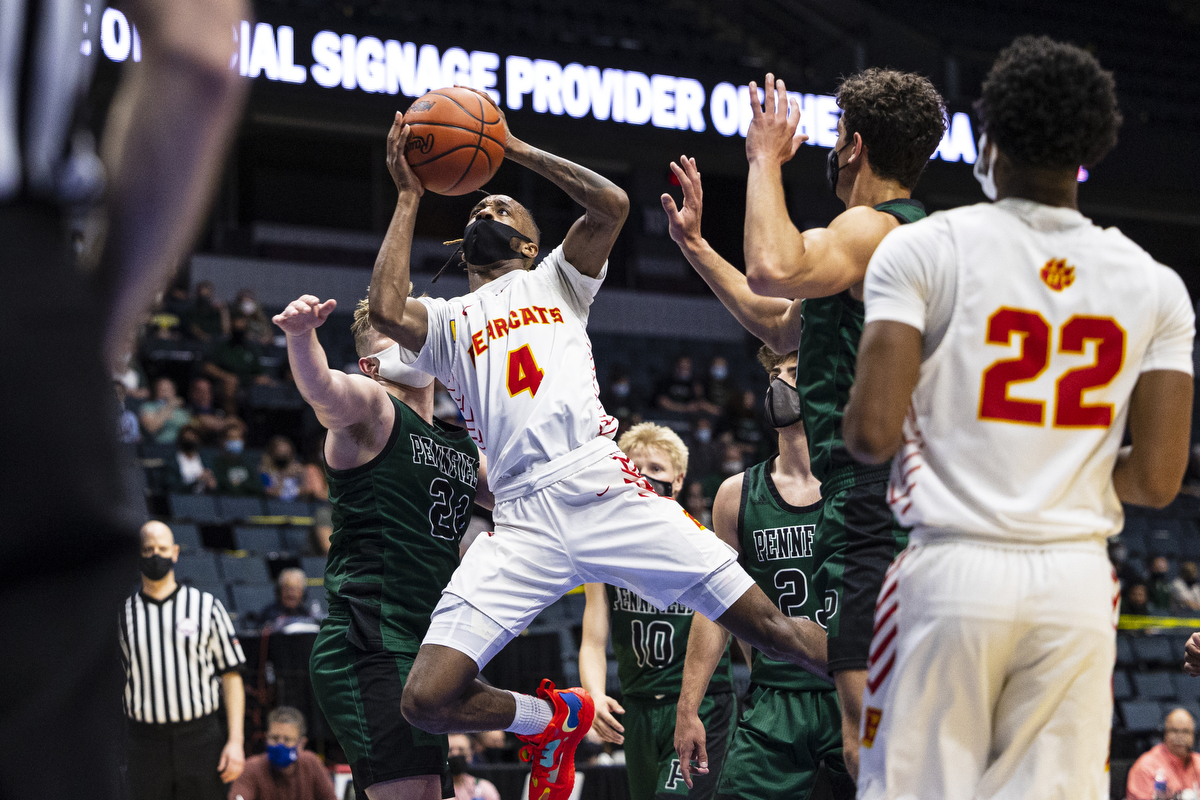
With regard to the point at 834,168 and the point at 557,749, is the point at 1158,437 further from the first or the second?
the point at 557,749

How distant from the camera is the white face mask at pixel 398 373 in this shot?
506 cm

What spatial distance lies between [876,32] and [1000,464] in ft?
65.0

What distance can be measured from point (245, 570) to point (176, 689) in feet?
13.1

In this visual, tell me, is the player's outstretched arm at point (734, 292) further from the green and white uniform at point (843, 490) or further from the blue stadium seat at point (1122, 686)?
the blue stadium seat at point (1122, 686)

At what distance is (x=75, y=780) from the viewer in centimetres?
119

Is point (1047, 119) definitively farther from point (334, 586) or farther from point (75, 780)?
point (334, 586)

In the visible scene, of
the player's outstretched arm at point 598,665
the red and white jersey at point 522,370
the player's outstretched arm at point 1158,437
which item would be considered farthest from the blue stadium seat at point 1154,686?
the player's outstretched arm at point 1158,437

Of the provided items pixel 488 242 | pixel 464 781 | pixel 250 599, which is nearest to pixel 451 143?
pixel 488 242

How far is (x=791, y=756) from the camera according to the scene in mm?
4398

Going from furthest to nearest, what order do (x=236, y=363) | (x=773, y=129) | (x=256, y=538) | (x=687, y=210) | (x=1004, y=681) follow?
(x=236, y=363)
(x=256, y=538)
(x=687, y=210)
(x=773, y=129)
(x=1004, y=681)

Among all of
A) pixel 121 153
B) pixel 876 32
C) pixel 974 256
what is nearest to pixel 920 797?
pixel 974 256

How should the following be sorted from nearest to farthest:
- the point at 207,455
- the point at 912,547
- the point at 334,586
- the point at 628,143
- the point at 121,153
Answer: the point at 121,153 → the point at 912,547 → the point at 334,586 → the point at 207,455 → the point at 628,143

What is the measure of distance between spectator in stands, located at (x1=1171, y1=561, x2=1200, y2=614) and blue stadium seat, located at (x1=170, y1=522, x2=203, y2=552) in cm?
1273

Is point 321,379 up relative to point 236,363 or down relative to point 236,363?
up
